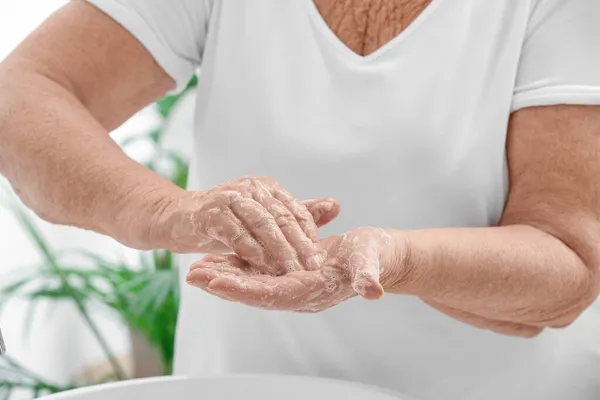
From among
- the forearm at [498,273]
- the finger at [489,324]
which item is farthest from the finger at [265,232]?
the finger at [489,324]

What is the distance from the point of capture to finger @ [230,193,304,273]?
0.66 meters

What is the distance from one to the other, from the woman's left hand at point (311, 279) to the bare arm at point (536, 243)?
3.6 inches

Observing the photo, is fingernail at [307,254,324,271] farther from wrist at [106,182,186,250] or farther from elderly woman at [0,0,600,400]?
wrist at [106,182,186,250]

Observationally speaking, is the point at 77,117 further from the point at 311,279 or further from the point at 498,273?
the point at 498,273

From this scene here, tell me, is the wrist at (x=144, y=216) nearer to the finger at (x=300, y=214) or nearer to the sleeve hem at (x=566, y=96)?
the finger at (x=300, y=214)

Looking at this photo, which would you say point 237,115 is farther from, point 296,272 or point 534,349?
Result: point 534,349

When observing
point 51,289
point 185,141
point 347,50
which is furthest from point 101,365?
point 347,50

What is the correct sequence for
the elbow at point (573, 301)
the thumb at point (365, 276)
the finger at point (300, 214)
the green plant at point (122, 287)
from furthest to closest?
the green plant at point (122, 287)
the elbow at point (573, 301)
the finger at point (300, 214)
the thumb at point (365, 276)

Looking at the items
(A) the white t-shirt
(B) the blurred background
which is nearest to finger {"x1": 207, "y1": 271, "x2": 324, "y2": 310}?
(A) the white t-shirt

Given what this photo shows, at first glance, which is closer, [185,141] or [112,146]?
[112,146]

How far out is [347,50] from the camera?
0.83 m

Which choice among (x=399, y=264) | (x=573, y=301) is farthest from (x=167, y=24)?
(x=573, y=301)

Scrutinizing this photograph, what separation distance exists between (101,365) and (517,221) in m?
1.49

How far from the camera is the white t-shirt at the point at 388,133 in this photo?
0.80 m
